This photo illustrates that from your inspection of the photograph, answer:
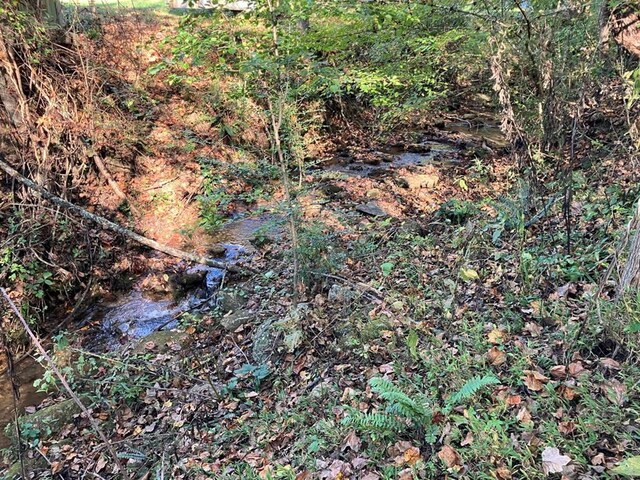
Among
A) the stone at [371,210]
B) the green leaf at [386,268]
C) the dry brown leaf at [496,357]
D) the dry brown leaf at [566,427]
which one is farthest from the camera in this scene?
the stone at [371,210]

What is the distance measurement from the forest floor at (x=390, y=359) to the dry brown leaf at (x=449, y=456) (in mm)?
13

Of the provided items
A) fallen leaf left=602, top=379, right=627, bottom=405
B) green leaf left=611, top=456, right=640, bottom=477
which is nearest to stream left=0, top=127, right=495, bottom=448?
fallen leaf left=602, top=379, right=627, bottom=405

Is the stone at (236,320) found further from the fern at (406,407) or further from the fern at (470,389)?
the fern at (470,389)

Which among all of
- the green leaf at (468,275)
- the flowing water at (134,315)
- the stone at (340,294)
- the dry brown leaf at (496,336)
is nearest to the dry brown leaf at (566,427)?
the dry brown leaf at (496,336)

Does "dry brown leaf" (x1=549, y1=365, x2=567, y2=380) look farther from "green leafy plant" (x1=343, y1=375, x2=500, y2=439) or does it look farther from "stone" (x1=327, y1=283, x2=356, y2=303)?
"stone" (x1=327, y1=283, x2=356, y2=303)

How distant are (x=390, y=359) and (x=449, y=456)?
3.80 feet

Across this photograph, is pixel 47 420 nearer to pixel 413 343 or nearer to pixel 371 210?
pixel 413 343

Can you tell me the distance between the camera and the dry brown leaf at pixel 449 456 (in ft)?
7.76

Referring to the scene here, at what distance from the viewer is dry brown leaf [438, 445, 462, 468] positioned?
7.76ft

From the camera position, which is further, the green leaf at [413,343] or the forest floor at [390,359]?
the green leaf at [413,343]

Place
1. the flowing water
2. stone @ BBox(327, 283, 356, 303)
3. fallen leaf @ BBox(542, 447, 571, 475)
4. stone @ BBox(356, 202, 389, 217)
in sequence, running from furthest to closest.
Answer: stone @ BBox(356, 202, 389, 217) < the flowing water < stone @ BBox(327, 283, 356, 303) < fallen leaf @ BBox(542, 447, 571, 475)

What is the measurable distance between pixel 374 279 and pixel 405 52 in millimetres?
4732

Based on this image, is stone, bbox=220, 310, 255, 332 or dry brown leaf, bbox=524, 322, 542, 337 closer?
dry brown leaf, bbox=524, 322, 542, 337

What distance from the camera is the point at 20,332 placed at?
5957 mm
